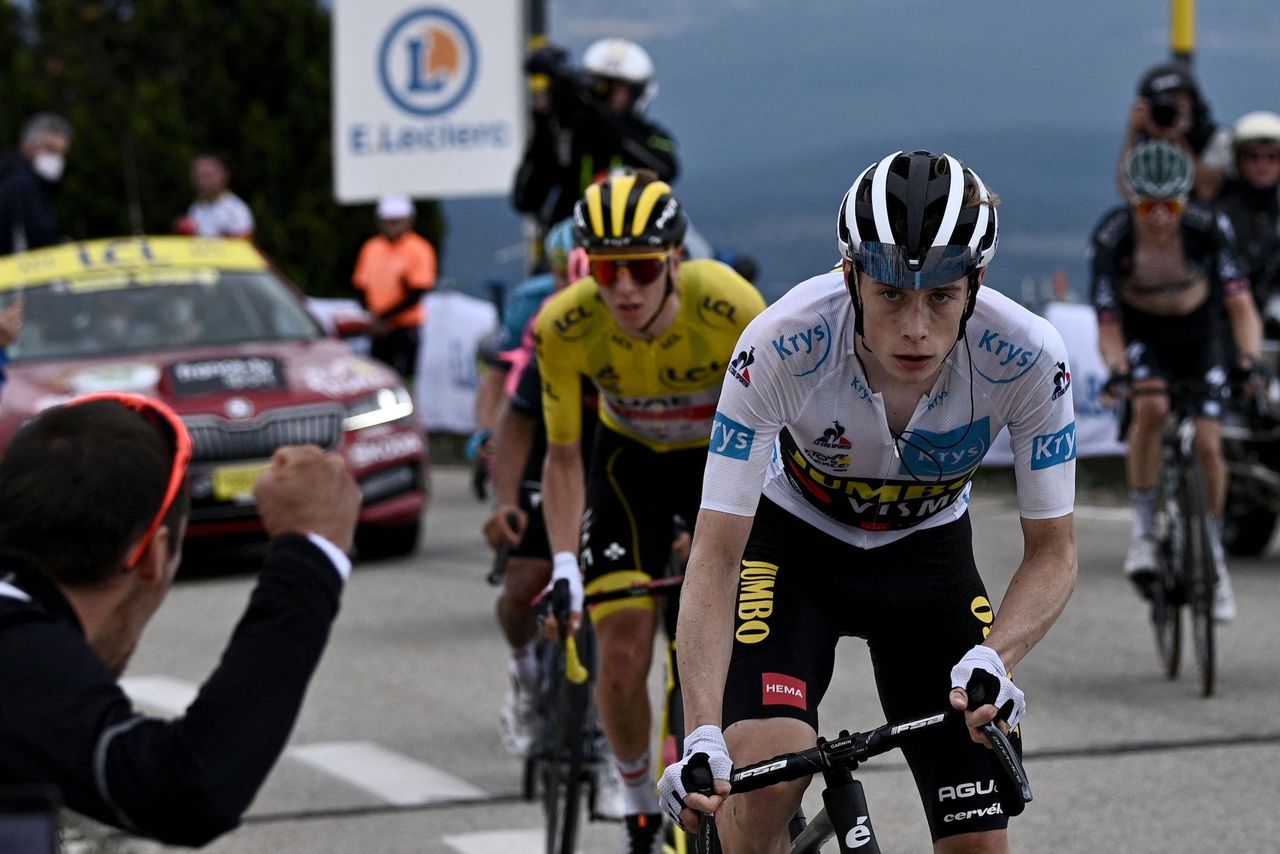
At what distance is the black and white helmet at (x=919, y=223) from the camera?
160 inches

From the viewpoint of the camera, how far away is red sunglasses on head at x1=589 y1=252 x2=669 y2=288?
19.6ft

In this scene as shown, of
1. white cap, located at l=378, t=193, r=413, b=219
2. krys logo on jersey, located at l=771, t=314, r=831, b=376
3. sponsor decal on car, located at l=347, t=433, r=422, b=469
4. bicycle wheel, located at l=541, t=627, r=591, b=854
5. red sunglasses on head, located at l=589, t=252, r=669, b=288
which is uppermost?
krys logo on jersey, located at l=771, t=314, r=831, b=376

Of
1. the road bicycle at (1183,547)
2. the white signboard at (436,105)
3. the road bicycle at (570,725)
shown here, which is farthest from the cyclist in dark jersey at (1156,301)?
the white signboard at (436,105)

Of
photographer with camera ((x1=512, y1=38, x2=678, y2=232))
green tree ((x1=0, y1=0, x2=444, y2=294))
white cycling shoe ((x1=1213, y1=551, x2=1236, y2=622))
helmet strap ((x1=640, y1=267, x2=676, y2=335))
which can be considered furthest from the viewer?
green tree ((x1=0, y1=0, x2=444, y2=294))

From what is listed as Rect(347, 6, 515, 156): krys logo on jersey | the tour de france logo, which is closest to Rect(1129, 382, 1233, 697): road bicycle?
Rect(347, 6, 515, 156): krys logo on jersey

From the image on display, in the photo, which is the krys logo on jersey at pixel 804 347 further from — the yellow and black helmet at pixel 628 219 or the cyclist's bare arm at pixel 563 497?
the cyclist's bare arm at pixel 563 497

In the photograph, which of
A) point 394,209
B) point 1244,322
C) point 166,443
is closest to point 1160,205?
point 1244,322

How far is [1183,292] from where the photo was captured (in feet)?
33.2

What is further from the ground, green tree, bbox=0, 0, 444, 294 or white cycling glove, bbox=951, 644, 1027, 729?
white cycling glove, bbox=951, 644, 1027, 729

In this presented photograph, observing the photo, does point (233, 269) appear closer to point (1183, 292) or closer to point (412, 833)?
point (1183, 292)

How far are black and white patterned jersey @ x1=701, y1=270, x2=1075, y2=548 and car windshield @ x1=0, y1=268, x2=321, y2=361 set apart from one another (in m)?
9.89

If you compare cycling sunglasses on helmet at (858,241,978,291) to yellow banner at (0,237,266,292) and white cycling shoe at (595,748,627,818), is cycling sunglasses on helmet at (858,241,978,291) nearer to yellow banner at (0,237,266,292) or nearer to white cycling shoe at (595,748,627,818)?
white cycling shoe at (595,748,627,818)

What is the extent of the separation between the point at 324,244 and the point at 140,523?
30574 mm

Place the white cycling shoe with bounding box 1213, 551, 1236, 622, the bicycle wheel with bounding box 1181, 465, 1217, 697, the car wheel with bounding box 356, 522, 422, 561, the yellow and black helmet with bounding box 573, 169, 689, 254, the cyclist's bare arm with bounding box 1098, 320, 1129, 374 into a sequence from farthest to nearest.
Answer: the car wheel with bounding box 356, 522, 422, 561
the cyclist's bare arm with bounding box 1098, 320, 1129, 374
the white cycling shoe with bounding box 1213, 551, 1236, 622
the bicycle wheel with bounding box 1181, 465, 1217, 697
the yellow and black helmet with bounding box 573, 169, 689, 254
